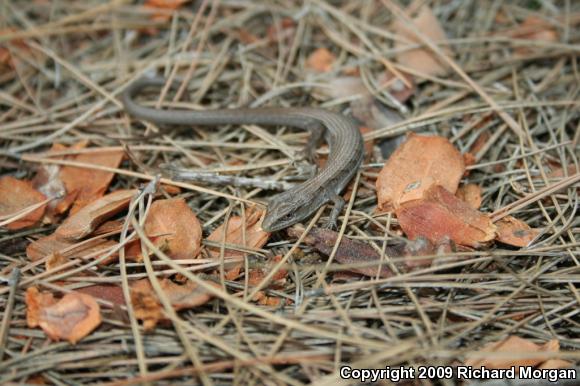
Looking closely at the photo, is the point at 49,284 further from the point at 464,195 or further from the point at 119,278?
the point at 464,195

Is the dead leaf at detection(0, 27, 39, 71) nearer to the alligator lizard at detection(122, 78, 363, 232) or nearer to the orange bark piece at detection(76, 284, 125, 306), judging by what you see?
the alligator lizard at detection(122, 78, 363, 232)

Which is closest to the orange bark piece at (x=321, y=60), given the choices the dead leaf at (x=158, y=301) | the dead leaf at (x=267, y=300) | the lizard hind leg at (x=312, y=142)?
the lizard hind leg at (x=312, y=142)

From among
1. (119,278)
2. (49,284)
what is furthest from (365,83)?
(49,284)

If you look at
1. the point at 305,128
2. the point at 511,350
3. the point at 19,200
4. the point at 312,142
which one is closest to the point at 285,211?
the point at 312,142

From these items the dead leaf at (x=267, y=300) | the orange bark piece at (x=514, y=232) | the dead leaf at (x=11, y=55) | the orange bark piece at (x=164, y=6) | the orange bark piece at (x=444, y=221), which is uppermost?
the orange bark piece at (x=164, y=6)

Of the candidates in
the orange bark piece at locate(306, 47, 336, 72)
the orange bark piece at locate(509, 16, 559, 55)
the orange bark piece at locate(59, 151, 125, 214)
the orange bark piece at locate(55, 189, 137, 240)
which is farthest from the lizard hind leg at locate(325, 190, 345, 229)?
the orange bark piece at locate(509, 16, 559, 55)

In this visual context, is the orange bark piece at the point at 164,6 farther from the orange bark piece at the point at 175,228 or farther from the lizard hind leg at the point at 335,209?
the lizard hind leg at the point at 335,209
